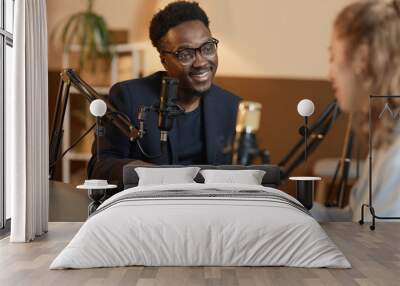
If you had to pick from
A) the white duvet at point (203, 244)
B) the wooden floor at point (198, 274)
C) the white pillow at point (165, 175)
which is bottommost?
the wooden floor at point (198, 274)

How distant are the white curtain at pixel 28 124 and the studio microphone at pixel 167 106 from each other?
1.24 metres

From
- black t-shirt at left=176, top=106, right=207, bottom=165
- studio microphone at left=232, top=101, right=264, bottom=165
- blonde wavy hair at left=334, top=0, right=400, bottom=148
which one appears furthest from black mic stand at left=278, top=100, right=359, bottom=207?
black t-shirt at left=176, top=106, right=207, bottom=165

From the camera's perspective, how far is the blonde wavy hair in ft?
23.5

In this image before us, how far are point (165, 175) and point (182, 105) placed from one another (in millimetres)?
910

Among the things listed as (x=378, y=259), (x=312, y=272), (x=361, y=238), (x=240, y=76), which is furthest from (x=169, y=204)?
(x=240, y=76)

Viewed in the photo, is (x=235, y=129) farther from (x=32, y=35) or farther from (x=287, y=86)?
(x=32, y=35)

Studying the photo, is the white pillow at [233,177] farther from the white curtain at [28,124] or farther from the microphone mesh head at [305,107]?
the white curtain at [28,124]

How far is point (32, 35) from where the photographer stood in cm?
609

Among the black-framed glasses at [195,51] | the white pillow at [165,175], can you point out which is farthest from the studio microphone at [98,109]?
the black-framed glasses at [195,51]

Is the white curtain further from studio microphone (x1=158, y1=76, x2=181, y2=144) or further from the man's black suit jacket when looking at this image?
studio microphone (x1=158, y1=76, x2=181, y2=144)

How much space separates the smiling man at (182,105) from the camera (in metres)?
7.13

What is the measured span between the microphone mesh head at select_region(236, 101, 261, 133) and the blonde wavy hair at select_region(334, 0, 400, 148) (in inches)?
40.2

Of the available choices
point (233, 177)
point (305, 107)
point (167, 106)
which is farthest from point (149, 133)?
point (305, 107)

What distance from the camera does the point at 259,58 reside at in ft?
24.0
